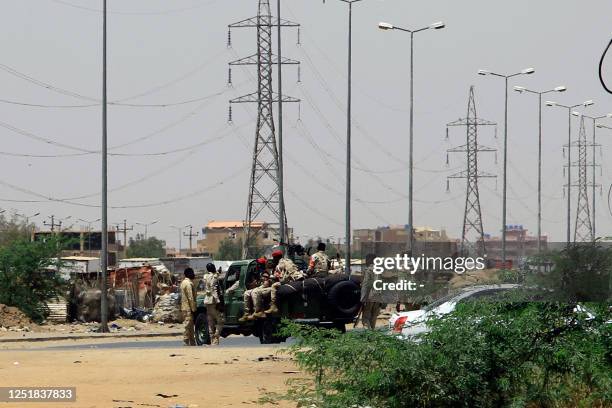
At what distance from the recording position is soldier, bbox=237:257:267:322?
91.1 feet

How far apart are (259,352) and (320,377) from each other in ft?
36.4

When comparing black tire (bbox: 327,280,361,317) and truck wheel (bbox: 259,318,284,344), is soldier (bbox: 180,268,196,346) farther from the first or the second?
black tire (bbox: 327,280,361,317)

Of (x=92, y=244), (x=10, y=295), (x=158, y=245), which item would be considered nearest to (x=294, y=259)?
(x=10, y=295)

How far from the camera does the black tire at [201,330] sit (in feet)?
95.5

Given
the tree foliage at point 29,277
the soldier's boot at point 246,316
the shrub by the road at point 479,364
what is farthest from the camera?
the tree foliage at point 29,277

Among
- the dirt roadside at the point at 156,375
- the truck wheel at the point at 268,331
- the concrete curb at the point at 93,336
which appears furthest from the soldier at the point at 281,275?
the concrete curb at the point at 93,336

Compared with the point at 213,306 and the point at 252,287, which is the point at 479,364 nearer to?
the point at 252,287

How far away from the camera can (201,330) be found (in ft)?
96.5

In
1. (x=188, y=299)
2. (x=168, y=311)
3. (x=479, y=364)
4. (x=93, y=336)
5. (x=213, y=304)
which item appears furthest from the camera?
(x=168, y=311)

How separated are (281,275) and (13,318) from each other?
17875 millimetres

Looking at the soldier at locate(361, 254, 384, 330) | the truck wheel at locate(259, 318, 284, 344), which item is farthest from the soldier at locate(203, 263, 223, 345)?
the soldier at locate(361, 254, 384, 330)

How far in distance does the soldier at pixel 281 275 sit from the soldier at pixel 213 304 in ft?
4.23

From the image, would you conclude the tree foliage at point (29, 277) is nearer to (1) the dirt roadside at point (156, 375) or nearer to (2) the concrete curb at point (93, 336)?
(2) the concrete curb at point (93, 336)

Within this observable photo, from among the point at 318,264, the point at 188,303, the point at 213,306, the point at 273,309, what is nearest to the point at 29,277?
the point at 188,303
